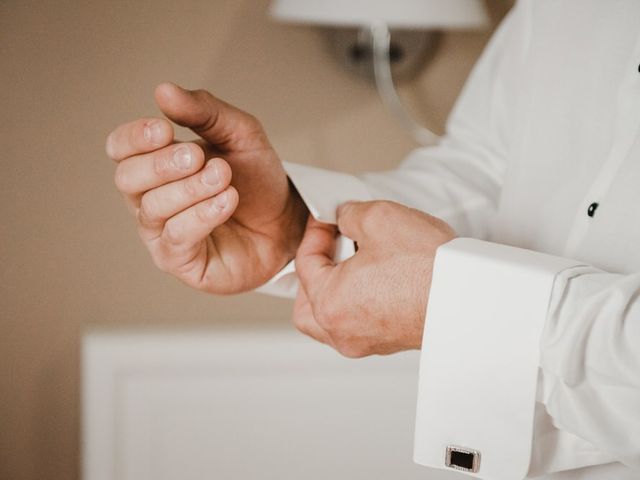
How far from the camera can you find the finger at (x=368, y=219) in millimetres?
813

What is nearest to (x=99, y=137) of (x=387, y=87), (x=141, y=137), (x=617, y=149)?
(x=387, y=87)

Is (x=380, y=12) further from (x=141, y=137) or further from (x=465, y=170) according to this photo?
(x=141, y=137)

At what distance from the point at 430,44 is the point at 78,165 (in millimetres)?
699

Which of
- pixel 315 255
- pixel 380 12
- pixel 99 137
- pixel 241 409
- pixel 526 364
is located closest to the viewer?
pixel 526 364

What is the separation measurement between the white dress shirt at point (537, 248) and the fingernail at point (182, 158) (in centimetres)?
19

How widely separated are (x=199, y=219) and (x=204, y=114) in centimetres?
10

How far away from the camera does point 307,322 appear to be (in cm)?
88

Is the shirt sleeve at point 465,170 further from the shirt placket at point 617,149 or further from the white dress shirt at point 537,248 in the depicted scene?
the shirt placket at point 617,149

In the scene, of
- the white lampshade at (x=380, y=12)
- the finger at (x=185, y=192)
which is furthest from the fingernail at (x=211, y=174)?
the white lampshade at (x=380, y=12)

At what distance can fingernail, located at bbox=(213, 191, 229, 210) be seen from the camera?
2.49ft

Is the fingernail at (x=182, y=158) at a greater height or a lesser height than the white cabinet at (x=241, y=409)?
greater

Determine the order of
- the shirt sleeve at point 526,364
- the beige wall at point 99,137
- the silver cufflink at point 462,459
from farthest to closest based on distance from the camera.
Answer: the beige wall at point 99,137, the silver cufflink at point 462,459, the shirt sleeve at point 526,364

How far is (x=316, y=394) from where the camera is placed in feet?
5.60

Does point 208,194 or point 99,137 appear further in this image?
point 99,137
